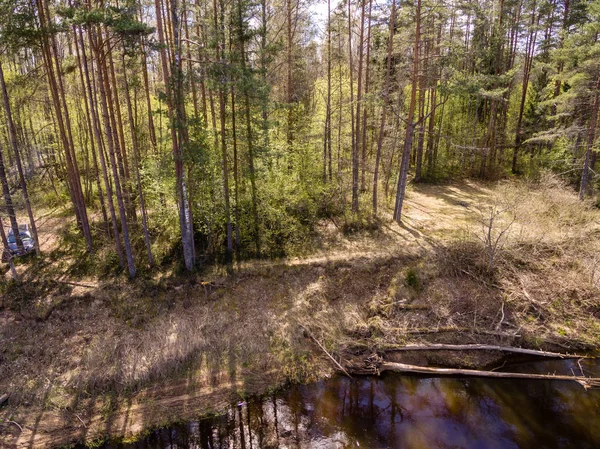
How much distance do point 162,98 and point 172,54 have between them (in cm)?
174

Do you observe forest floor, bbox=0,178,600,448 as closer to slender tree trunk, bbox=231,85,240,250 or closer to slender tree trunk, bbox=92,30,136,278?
slender tree trunk, bbox=92,30,136,278

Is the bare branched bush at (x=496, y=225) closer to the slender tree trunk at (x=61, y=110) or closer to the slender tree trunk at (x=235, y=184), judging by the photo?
the slender tree trunk at (x=235, y=184)

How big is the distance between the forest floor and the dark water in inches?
28.2

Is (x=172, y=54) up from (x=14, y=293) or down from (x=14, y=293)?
up

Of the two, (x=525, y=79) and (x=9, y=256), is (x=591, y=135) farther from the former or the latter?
(x=9, y=256)

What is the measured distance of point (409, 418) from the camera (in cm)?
981

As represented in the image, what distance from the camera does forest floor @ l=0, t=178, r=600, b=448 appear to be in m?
10.4

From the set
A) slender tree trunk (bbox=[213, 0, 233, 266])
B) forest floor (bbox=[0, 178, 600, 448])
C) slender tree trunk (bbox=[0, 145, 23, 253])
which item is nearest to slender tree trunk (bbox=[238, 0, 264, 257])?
slender tree trunk (bbox=[213, 0, 233, 266])

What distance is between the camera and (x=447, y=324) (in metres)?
12.9

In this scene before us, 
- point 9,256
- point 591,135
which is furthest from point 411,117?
point 9,256

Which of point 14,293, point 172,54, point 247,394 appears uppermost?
point 172,54

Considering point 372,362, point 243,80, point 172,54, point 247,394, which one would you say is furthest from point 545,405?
point 172,54

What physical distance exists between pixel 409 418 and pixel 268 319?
5613 mm

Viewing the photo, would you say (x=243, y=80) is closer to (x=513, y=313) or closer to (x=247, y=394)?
(x=247, y=394)
